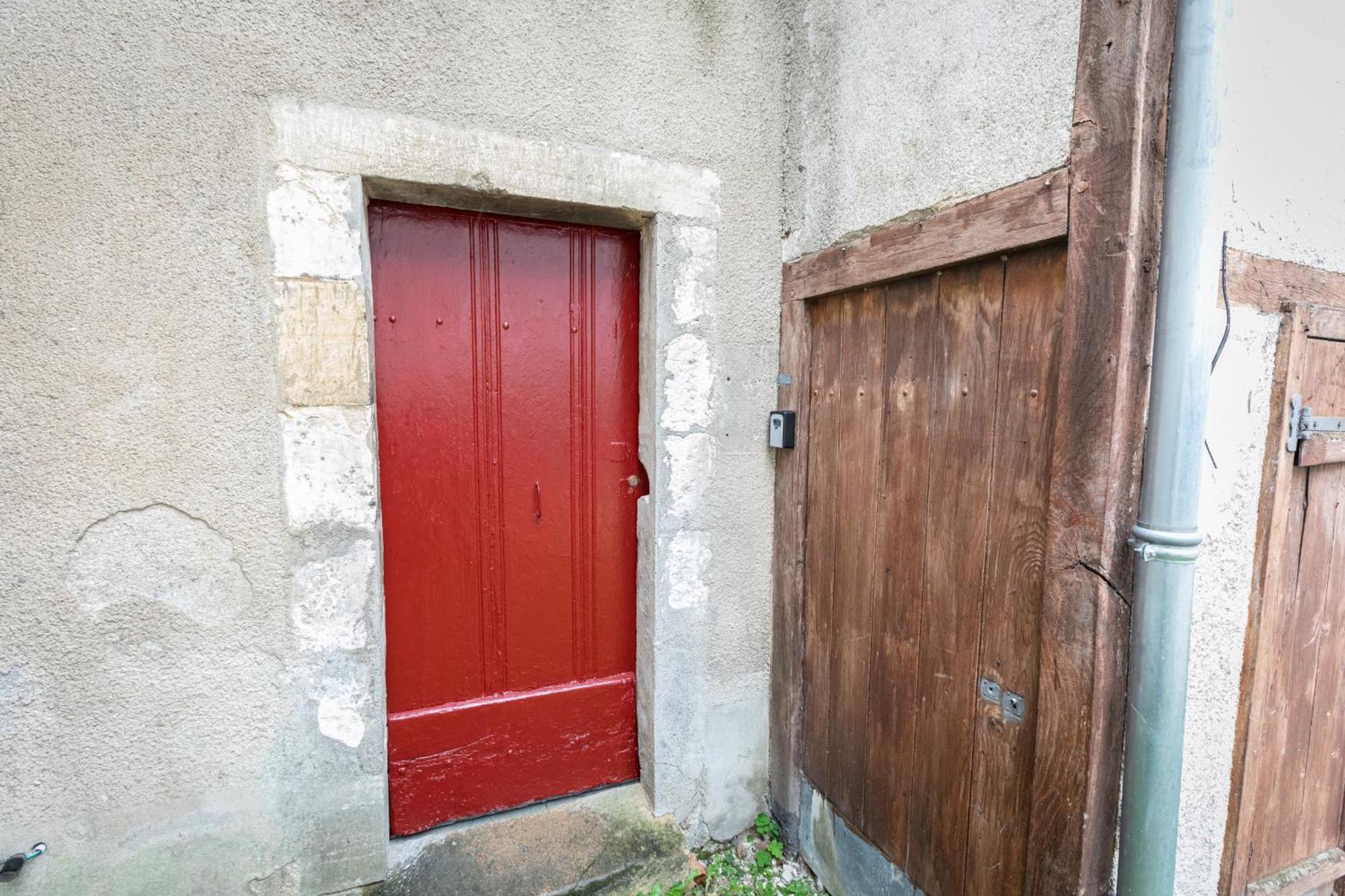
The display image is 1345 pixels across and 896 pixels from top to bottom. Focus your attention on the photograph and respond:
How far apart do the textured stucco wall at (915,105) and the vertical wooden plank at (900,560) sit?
32 centimetres

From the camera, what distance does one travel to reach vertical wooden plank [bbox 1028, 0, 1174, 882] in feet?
4.01

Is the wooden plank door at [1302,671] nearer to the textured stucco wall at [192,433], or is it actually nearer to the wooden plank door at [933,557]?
the wooden plank door at [933,557]

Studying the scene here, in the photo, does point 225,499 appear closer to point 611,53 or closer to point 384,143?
point 384,143

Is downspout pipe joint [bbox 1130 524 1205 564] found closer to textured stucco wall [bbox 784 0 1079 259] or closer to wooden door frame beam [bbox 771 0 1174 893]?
wooden door frame beam [bbox 771 0 1174 893]

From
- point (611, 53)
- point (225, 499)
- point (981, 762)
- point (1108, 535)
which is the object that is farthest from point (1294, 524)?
point (225, 499)

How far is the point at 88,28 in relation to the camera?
1.52m

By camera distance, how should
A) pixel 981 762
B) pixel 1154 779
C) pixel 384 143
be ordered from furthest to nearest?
pixel 384 143
pixel 981 762
pixel 1154 779

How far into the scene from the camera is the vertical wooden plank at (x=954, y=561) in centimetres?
161

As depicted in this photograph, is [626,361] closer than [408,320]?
No

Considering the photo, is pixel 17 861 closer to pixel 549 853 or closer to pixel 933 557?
pixel 549 853

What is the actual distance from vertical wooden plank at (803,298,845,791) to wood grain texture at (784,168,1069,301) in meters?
0.15

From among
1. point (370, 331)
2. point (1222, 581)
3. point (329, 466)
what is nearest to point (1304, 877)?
point (1222, 581)

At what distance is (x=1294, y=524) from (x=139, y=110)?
10.8ft

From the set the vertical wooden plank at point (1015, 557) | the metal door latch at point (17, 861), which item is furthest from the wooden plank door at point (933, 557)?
the metal door latch at point (17, 861)
